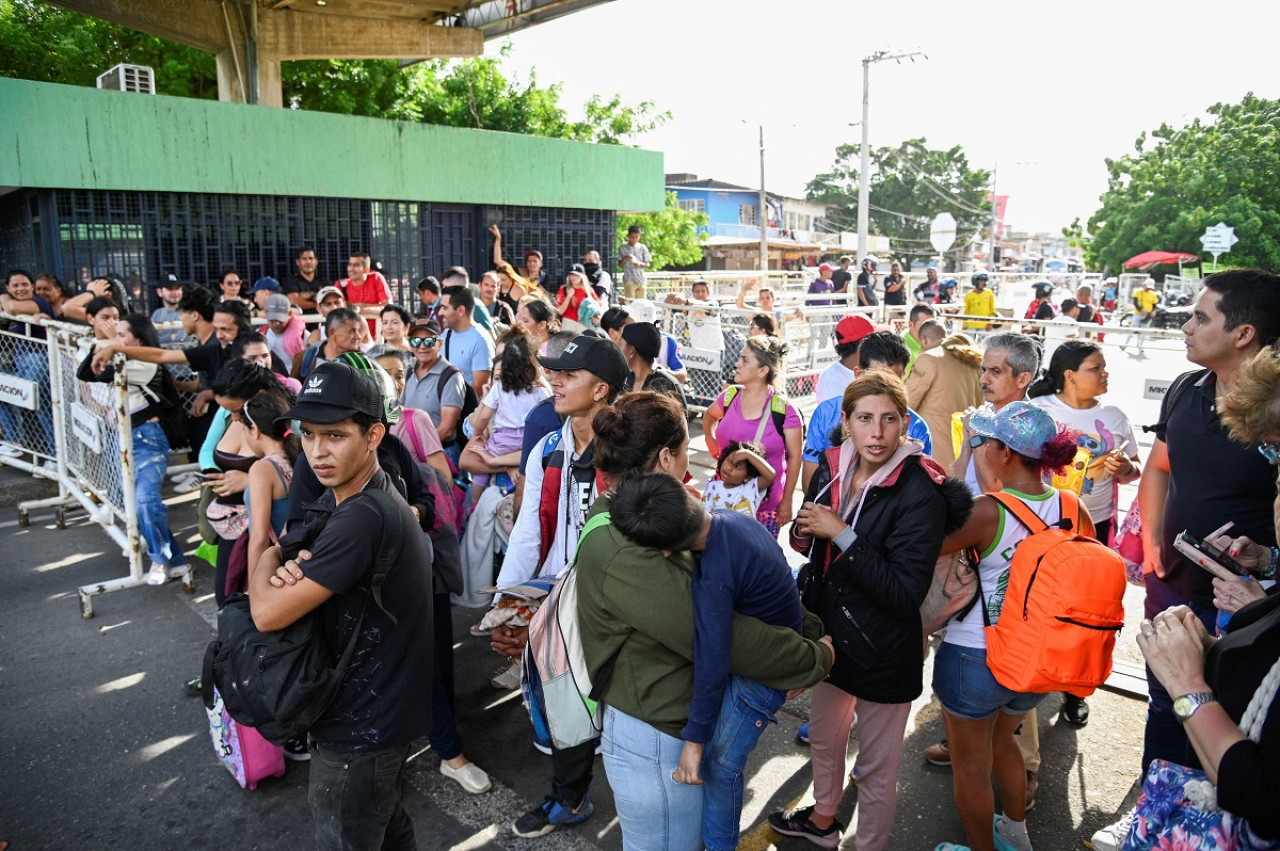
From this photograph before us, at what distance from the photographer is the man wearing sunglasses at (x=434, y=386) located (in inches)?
217

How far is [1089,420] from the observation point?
177 inches

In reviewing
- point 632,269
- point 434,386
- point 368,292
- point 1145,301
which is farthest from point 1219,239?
point 434,386

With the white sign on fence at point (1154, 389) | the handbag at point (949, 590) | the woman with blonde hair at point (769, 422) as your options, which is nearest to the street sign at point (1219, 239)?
the white sign on fence at point (1154, 389)

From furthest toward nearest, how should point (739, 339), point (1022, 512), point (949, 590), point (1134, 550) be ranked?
point (739, 339) < point (1134, 550) < point (949, 590) < point (1022, 512)

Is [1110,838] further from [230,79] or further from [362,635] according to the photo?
[230,79]

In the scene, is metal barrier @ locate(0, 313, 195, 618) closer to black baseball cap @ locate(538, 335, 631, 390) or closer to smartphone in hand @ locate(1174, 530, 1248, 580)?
black baseball cap @ locate(538, 335, 631, 390)

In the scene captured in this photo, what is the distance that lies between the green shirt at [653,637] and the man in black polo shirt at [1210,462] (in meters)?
1.55

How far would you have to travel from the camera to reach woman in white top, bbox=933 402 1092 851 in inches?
117

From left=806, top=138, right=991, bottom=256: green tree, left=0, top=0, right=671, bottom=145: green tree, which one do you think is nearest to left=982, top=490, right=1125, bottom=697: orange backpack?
left=0, top=0, right=671, bottom=145: green tree

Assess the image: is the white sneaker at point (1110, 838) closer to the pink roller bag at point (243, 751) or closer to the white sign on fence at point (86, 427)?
the pink roller bag at point (243, 751)

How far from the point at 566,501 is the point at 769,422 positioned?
164 centimetres

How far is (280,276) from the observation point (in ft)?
44.5

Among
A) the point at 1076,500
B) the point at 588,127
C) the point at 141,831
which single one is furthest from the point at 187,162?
the point at 588,127

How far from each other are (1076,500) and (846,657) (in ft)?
3.40
